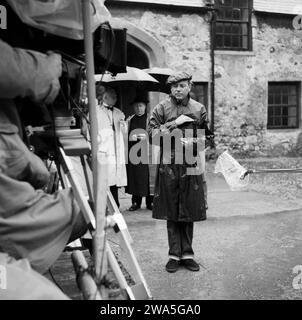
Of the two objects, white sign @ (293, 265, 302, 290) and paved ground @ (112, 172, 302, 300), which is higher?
white sign @ (293, 265, 302, 290)

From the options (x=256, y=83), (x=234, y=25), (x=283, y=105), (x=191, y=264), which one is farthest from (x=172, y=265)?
(x=283, y=105)

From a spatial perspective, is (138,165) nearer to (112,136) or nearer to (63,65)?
(112,136)

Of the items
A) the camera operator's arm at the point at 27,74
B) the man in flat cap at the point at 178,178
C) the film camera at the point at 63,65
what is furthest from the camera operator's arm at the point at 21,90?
the man in flat cap at the point at 178,178

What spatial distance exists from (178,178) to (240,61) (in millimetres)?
10546

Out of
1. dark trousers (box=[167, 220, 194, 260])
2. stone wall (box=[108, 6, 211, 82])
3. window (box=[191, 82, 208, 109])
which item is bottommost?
dark trousers (box=[167, 220, 194, 260])

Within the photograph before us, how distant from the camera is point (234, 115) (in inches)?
567

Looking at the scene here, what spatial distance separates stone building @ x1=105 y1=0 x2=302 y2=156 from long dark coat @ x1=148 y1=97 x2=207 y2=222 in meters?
8.54

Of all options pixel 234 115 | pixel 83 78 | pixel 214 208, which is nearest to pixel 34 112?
pixel 83 78

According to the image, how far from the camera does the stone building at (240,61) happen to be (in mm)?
13375

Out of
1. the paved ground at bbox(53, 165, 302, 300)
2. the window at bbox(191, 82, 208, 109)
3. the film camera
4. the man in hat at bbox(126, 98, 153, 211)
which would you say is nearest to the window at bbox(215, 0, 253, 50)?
the window at bbox(191, 82, 208, 109)

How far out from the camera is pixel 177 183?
4578 mm

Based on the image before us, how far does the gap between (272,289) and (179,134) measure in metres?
1.65

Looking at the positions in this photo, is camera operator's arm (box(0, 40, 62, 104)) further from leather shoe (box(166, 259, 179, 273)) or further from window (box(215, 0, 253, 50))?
window (box(215, 0, 253, 50))

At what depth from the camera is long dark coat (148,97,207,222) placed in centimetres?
450
